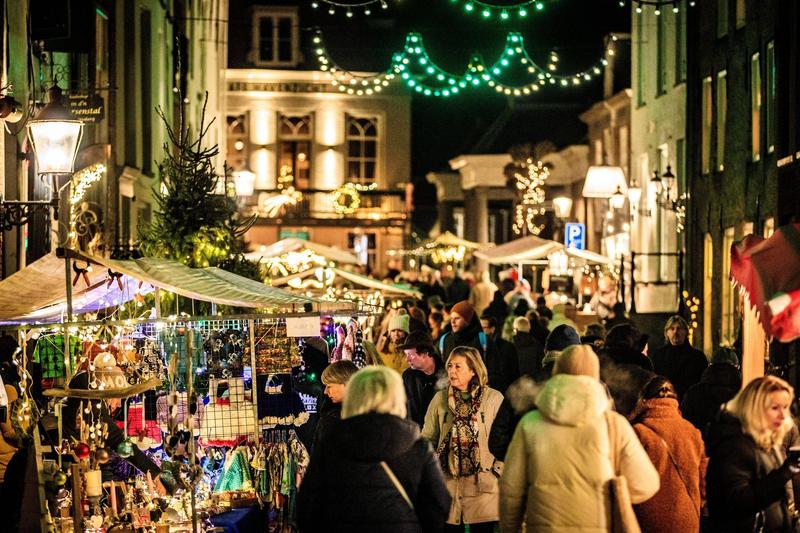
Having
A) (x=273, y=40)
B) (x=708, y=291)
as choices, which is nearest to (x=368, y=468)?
(x=708, y=291)

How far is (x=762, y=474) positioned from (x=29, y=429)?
4790mm

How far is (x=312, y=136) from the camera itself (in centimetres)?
5384

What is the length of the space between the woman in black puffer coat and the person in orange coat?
170 cm

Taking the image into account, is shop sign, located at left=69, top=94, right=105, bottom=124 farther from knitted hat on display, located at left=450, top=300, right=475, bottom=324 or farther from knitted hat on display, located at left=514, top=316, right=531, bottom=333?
knitted hat on display, located at left=514, top=316, right=531, bottom=333

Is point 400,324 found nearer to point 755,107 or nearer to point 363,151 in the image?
point 755,107

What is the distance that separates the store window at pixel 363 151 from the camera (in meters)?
54.1

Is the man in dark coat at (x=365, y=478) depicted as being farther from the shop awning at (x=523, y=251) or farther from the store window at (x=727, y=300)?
the shop awning at (x=523, y=251)

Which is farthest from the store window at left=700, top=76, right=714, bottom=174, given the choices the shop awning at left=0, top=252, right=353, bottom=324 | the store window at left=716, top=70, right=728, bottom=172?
the shop awning at left=0, top=252, right=353, bottom=324

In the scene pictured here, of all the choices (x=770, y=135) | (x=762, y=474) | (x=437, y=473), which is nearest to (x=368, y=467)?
(x=437, y=473)

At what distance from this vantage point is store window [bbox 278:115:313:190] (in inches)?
2119

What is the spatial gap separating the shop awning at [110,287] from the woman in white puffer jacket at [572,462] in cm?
354

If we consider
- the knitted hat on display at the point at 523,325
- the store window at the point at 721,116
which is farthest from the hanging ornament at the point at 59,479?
the store window at the point at 721,116

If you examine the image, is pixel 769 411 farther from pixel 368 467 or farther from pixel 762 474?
Result: pixel 368 467

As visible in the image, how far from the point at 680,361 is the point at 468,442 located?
17.2 ft
